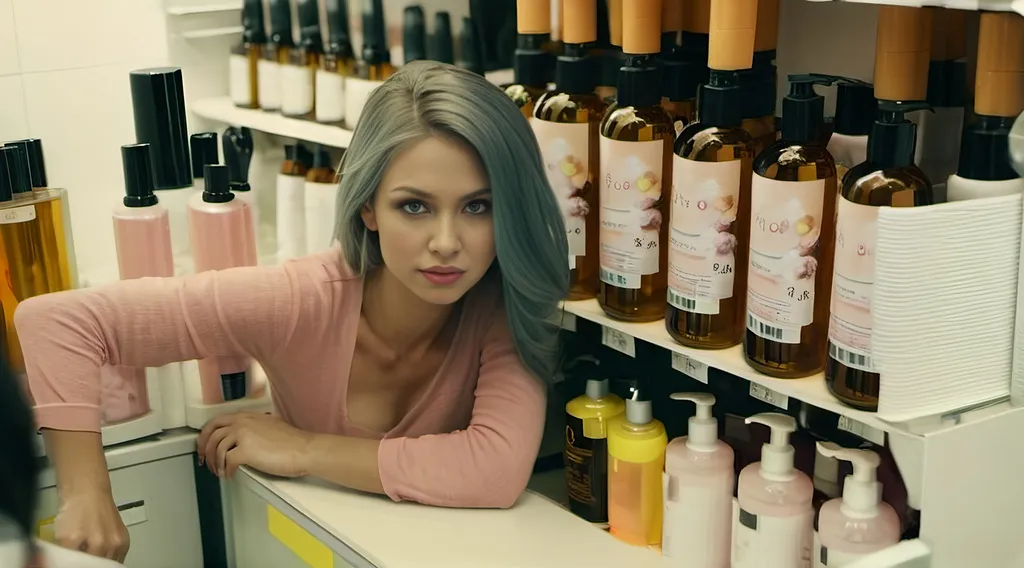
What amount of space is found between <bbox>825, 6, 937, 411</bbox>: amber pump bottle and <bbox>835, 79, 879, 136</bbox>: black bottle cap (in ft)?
0.28

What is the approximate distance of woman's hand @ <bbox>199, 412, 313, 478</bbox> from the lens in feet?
3.89

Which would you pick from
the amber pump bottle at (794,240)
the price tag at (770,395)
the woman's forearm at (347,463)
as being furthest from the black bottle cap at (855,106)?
the woman's forearm at (347,463)

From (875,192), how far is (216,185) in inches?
31.1

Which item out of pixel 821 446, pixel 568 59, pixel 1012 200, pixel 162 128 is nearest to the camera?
pixel 1012 200

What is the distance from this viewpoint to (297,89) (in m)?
1.66

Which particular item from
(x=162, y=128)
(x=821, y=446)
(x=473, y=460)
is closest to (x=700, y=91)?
(x=821, y=446)

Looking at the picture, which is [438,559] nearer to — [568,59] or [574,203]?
[574,203]

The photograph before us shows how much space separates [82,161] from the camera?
172cm

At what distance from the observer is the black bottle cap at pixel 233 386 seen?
1.33 m

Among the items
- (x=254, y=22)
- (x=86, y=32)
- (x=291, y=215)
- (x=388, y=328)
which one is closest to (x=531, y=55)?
(x=388, y=328)

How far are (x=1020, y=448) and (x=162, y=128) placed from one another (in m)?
1.02

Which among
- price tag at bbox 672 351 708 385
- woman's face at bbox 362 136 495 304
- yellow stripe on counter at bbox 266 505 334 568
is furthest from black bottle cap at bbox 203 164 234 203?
price tag at bbox 672 351 708 385

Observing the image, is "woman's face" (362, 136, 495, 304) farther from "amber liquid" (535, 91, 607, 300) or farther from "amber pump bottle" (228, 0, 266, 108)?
"amber pump bottle" (228, 0, 266, 108)

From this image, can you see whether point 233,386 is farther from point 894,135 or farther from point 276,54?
point 894,135
